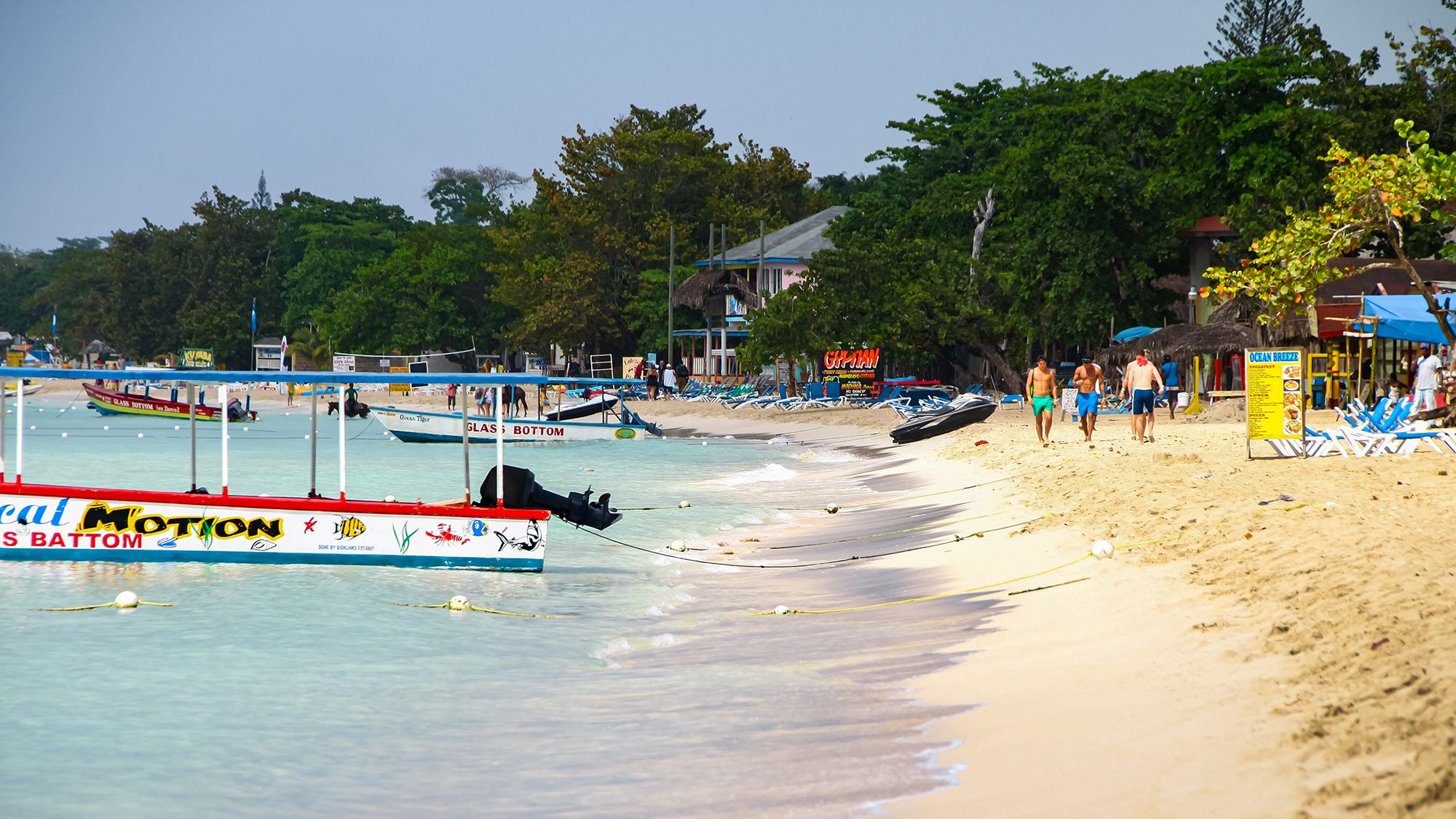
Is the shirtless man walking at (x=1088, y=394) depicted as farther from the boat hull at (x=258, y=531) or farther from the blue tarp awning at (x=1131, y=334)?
the blue tarp awning at (x=1131, y=334)

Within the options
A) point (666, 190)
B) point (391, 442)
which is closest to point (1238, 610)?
point (391, 442)

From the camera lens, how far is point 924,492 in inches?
792

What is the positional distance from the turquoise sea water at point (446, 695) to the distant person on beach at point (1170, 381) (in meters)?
19.6

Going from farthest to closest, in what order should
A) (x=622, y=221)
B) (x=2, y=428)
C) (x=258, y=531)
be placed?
1. (x=622, y=221)
2. (x=2, y=428)
3. (x=258, y=531)

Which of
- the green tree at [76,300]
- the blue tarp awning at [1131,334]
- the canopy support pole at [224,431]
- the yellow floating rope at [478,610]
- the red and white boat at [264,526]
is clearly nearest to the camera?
the yellow floating rope at [478,610]

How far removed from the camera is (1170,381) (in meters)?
32.0

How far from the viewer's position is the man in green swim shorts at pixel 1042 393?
22.1m

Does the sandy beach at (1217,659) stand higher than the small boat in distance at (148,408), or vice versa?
the small boat in distance at (148,408)

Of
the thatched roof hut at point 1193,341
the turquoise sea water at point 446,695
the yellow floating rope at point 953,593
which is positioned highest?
the thatched roof hut at point 1193,341

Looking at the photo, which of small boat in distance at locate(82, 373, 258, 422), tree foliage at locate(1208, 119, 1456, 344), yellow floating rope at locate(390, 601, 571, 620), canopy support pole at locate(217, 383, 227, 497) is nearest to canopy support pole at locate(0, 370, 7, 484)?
canopy support pole at locate(217, 383, 227, 497)

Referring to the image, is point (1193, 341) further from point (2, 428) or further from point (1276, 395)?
point (2, 428)

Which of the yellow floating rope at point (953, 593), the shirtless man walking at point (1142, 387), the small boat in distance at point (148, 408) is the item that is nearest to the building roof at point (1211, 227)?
the shirtless man walking at point (1142, 387)

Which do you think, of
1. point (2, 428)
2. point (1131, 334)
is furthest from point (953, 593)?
point (1131, 334)

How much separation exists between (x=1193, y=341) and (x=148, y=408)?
42652 millimetres
